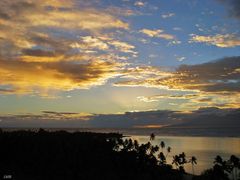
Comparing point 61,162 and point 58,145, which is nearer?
point 61,162

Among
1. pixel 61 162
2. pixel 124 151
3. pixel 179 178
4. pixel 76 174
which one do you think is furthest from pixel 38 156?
pixel 179 178

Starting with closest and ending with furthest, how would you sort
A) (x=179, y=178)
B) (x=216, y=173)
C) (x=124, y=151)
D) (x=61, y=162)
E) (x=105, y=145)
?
1. (x=216, y=173)
2. (x=179, y=178)
3. (x=61, y=162)
4. (x=124, y=151)
5. (x=105, y=145)

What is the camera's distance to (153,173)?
407 feet

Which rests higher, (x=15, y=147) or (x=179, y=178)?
(x=15, y=147)

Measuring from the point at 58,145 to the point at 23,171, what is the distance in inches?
1037

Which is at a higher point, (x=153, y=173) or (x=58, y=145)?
(x=58, y=145)

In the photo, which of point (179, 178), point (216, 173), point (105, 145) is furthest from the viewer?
point (105, 145)

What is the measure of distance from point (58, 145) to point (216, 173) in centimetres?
7451

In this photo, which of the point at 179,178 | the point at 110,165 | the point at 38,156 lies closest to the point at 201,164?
the point at 110,165

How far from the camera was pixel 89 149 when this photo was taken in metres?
156

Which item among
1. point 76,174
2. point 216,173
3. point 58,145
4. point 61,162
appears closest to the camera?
point 216,173

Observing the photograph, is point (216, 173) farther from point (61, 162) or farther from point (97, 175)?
point (61, 162)

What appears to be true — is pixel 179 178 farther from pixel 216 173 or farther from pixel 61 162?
pixel 61 162

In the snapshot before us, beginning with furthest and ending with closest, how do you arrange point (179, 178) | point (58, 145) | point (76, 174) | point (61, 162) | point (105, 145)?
point (105, 145) < point (58, 145) < point (61, 162) < point (76, 174) < point (179, 178)
